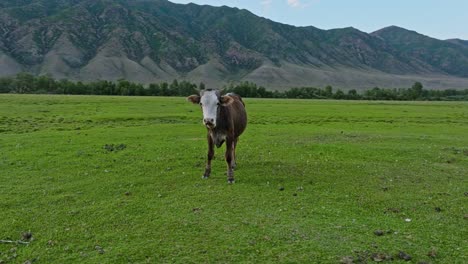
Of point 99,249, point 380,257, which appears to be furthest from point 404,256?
point 99,249

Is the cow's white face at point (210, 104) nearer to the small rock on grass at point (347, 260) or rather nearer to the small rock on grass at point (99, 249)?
the small rock on grass at point (99, 249)

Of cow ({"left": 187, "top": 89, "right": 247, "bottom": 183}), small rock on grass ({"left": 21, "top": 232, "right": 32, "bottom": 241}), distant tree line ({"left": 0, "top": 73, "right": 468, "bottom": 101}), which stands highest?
distant tree line ({"left": 0, "top": 73, "right": 468, "bottom": 101})

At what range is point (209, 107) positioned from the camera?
12195mm

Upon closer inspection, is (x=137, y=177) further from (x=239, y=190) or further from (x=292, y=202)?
(x=292, y=202)

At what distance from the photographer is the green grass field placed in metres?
7.93

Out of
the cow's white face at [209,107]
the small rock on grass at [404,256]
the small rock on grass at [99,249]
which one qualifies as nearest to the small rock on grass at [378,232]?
the small rock on grass at [404,256]

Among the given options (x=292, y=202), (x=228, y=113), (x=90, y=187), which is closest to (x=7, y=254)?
(x=90, y=187)

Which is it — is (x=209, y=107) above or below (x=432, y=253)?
above

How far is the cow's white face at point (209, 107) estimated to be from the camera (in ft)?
39.3

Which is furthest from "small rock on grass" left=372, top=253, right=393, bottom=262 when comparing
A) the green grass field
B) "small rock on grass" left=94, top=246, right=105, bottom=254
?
"small rock on grass" left=94, top=246, right=105, bottom=254

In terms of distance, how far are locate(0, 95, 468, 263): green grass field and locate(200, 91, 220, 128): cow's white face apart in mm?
2143

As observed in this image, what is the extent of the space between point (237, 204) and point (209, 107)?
10.9 ft

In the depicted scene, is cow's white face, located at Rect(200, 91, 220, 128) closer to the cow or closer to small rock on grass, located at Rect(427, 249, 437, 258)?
the cow

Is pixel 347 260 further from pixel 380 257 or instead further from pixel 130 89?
pixel 130 89
